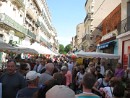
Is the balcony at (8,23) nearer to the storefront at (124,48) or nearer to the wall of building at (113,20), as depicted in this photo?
the wall of building at (113,20)

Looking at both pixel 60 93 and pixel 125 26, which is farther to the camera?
pixel 125 26

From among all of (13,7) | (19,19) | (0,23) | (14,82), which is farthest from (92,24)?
(14,82)

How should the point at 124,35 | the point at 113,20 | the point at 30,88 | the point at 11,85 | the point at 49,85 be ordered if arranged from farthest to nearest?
the point at 113,20
the point at 124,35
the point at 11,85
the point at 30,88
the point at 49,85

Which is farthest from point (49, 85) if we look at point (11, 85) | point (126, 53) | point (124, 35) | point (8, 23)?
point (8, 23)

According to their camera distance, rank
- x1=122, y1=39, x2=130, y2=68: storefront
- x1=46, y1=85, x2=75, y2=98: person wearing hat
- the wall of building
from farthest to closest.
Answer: the wall of building < x1=122, y1=39, x2=130, y2=68: storefront < x1=46, y1=85, x2=75, y2=98: person wearing hat

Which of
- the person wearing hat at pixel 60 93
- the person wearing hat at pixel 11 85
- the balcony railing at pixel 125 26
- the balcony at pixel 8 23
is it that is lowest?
the person wearing hat at pixel 11 85

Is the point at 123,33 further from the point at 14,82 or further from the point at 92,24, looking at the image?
the point at 92,24

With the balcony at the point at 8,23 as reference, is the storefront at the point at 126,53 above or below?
below

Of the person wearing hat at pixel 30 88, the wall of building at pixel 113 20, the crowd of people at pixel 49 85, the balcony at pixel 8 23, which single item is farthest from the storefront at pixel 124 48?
the person wearing hat at pixel 30 88

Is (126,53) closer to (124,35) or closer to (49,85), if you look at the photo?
(124,35)

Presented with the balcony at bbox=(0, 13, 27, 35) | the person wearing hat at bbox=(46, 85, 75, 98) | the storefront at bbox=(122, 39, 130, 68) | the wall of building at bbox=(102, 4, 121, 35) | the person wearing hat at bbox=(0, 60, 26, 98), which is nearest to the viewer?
the person wearing hat at bbox=(46, 85, 75, 98)

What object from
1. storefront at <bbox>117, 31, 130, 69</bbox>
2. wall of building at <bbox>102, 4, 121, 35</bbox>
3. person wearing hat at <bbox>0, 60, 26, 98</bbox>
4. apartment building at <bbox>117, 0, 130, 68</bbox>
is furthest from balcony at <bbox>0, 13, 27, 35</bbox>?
person wearing hat at <bbox>0, 60, 26, 98</bbox>

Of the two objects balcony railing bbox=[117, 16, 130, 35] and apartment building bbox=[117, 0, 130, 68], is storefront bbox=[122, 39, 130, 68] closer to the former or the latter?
apartment building bbox=[117, 0, 130, 68]

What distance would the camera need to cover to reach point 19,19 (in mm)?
40875
